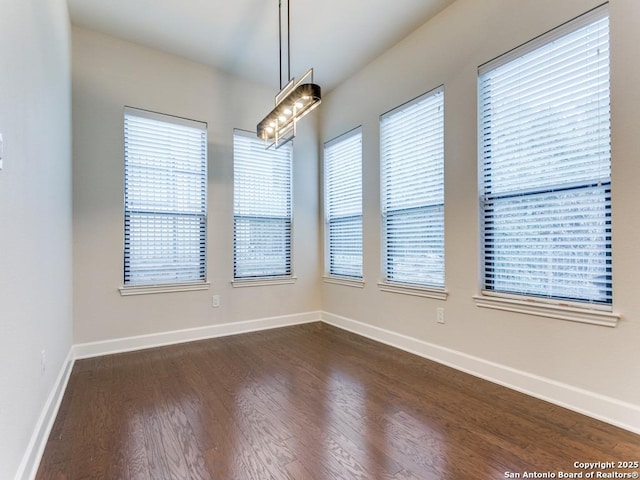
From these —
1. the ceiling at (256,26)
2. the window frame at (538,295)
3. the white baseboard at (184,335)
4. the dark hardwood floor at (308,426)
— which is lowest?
the dark hardwood floor at (308,426)

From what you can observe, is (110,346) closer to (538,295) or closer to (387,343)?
(387,343)

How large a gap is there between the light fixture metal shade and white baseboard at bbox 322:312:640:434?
242 centimetres

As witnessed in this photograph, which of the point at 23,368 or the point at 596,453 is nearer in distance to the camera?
the point at 23,368

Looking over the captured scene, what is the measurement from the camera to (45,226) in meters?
2.06

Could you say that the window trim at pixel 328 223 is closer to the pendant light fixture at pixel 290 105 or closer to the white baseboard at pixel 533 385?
the white baseboard at pixel 533 385

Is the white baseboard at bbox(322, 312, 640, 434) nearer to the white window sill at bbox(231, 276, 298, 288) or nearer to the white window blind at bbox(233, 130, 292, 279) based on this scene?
the white window sill at bbox(231, 276, 298, 288)

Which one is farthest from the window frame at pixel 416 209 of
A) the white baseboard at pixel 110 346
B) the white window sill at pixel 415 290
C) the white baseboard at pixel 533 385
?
the white baseboard at pixel 110 346

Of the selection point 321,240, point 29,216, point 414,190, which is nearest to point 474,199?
point 414,190

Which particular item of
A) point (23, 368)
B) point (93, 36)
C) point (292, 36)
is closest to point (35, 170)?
point (23, 368)

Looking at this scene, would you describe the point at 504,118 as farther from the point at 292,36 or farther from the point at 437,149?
the point at 292,36

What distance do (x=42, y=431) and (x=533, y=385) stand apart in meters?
3.18

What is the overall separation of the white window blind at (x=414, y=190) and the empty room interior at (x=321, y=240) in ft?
0.09

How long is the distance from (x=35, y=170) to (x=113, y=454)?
64.2 inches

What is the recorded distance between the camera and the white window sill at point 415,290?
10.1 feet
